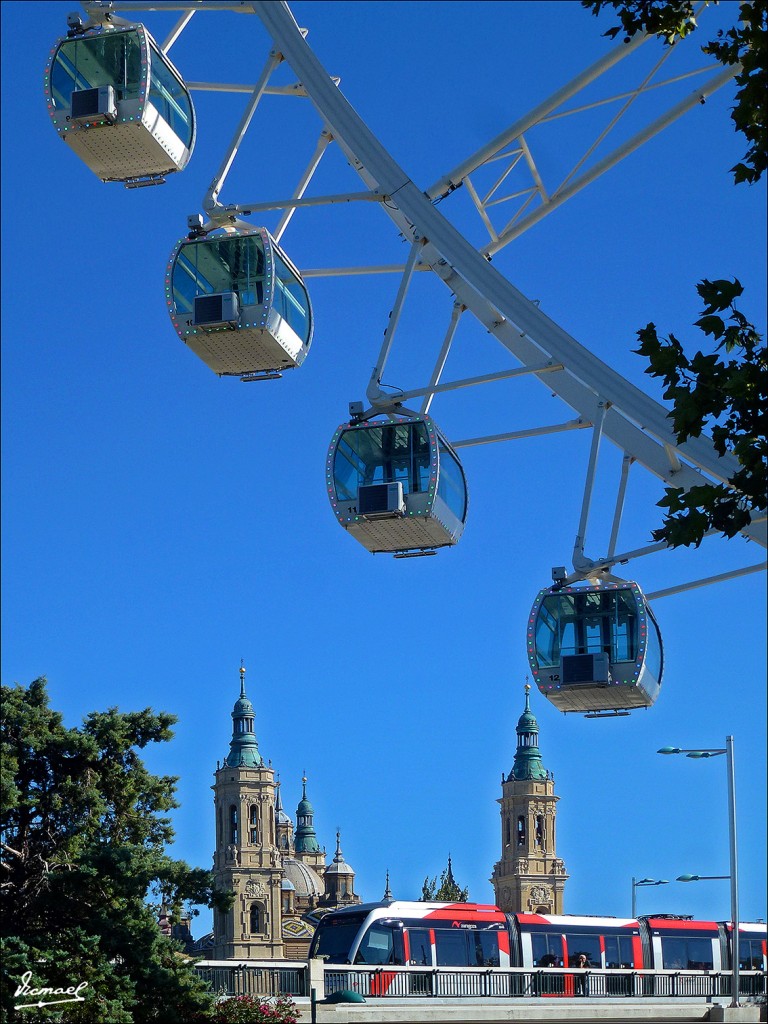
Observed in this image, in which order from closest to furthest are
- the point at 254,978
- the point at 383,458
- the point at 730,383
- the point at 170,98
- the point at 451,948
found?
the point at 730,383
the point at 383,458
the point at 170,98
the point at 254,978
the point at 451,948

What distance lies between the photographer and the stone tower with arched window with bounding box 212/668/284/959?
185250mm

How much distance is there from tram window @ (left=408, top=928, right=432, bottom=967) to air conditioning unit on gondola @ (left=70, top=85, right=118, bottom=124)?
24.0 meters

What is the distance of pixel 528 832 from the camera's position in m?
182

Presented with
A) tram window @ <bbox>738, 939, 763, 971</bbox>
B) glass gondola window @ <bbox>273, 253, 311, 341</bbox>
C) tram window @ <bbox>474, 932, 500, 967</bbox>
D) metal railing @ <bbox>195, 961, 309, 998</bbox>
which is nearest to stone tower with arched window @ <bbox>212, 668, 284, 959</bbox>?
tram window @ <bbox>738, 939, 763, 971</bbox>

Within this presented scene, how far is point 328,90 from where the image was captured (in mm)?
27062

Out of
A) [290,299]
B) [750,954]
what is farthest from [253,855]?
[290,299]

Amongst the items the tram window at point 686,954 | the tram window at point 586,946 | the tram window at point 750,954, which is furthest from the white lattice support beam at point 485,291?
the tram window at point 750,954

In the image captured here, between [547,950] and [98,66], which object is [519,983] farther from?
[98,66]

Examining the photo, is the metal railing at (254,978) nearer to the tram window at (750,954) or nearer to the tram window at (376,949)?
the tram window at (376,949)

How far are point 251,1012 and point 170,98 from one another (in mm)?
14198

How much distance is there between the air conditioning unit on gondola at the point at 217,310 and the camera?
87.0 feet

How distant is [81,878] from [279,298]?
36.5 feet

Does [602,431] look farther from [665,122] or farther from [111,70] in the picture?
[111,70]

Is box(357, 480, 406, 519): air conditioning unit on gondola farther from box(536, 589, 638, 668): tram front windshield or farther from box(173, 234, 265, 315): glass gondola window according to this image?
box(173, 234, 265, 315): glass gondola window
